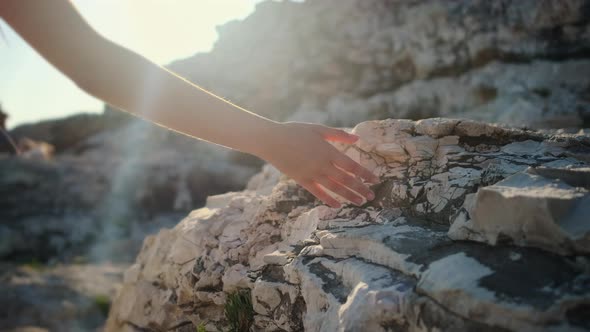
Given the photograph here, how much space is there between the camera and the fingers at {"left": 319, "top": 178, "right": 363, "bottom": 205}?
1.95 m

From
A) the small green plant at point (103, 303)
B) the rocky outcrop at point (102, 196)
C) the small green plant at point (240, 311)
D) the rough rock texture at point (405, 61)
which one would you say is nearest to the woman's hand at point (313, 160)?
the small green plant at point (240, 311)

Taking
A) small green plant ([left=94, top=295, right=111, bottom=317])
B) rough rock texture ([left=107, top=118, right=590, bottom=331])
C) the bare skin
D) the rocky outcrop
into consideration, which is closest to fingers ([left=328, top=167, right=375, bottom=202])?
the bare skin

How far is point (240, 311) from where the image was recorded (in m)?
2.08

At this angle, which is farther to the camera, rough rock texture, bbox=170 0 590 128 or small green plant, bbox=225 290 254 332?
rough rock texture, bbox=170 0 590 128

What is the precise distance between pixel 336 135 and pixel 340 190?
34 centimetres

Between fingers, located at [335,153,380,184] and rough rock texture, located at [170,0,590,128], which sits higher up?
rough rock texture, located at [170,0,590,128]

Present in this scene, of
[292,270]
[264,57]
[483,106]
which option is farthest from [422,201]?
[264,57]

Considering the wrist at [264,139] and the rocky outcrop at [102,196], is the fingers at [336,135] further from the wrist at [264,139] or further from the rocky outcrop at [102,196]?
the rocky outcrop at [102,196]

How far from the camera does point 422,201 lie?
197 cm

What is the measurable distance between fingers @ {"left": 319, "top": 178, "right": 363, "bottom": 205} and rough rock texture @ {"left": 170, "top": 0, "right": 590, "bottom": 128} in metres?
10.9

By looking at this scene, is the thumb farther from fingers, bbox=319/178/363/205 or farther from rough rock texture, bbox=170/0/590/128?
rough rock texture, bbox=170/0/590/128

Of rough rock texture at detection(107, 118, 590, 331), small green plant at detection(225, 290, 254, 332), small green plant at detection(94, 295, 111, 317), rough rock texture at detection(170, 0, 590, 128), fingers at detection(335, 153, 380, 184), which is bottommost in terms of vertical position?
small green plant at detection(94, 295, 111, 317)

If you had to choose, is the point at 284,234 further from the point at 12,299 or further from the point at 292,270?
the point at 12,299

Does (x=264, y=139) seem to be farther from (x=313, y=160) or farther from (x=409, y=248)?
(x=409, y=248)
